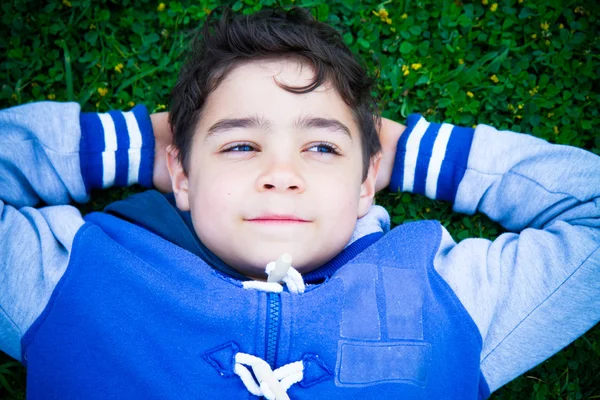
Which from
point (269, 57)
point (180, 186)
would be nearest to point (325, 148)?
point (269, 57)

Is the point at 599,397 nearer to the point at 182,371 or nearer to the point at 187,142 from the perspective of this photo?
the point at 182,371

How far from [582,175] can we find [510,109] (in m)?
0.60

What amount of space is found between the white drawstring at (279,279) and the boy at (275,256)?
10 millimetres

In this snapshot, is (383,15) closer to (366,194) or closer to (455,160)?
(455,160)

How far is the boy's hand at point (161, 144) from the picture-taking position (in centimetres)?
263

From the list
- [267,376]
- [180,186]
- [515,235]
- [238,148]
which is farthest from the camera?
[515,235]

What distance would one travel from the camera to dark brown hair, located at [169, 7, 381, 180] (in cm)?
221

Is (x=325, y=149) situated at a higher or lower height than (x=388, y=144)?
higher

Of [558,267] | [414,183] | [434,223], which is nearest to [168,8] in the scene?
[414,183]

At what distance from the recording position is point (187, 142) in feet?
7.45

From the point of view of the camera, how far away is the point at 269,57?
2.18m

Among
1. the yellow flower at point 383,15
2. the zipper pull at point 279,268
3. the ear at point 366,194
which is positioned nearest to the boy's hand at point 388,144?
the ear at point 366,194

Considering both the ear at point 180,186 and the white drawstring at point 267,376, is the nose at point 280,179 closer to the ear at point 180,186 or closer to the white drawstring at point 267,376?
the ear at point 180,186

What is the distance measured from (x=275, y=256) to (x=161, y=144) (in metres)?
0.91
